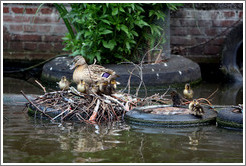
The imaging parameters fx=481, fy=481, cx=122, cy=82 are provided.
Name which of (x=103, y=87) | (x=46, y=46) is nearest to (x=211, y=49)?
(x=46, y=46)

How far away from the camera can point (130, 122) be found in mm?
4637

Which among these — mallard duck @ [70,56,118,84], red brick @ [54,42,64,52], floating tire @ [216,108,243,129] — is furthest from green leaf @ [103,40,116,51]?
floating tire @ [216,108,243,129]

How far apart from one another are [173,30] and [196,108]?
4.17 metres

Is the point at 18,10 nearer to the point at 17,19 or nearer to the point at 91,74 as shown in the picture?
the point at 17,19

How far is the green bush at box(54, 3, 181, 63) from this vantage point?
667cm

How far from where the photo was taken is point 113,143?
12.5 feet

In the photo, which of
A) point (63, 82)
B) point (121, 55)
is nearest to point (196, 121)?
point (63, 82)

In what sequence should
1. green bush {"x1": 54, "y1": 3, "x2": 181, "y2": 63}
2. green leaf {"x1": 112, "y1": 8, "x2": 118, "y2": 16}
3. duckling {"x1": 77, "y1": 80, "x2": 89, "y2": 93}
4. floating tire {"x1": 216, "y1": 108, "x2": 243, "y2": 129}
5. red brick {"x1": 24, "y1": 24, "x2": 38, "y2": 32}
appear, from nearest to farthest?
floating tire {"x1": 216, "y1": 108, "x2": 243, "y2": 129}, duckling {"x1": 77, "y1": 80, "x2": 89, "y2": 93}, green leaf {"x1": 112, "y1": 8, "x2": 118, "y2": 16}, green bush {"x1": 54, "y1": 3, "x2": 181, "y2": 63}, red brick {"x1": 24, "y1": 24, "x2": 38, "y2": 32}

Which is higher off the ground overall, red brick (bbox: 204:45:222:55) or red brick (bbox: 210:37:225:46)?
red brick (bbox: 210:37:225:46)

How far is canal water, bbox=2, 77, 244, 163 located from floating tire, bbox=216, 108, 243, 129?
0.08 meters

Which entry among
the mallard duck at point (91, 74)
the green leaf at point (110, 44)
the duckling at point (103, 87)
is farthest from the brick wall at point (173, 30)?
the duckling at point (103, 87)

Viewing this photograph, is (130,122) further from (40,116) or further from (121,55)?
(121,55)

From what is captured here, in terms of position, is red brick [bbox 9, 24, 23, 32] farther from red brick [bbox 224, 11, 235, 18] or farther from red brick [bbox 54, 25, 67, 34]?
red brick [bbox 224, 11, 235, 18]

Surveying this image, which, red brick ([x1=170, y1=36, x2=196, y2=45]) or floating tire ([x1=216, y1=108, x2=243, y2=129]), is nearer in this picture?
floating tire ([x1=216, y1=108, x2=243, y2=129])
